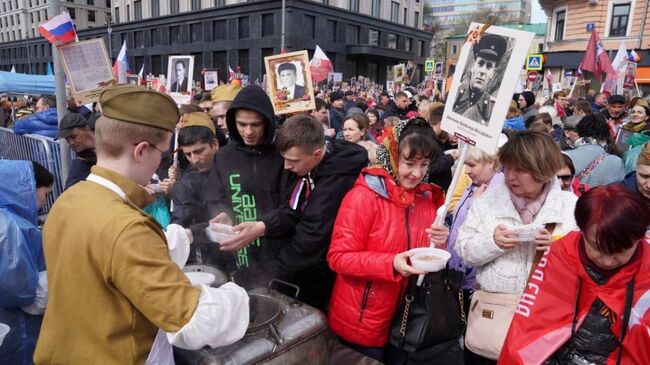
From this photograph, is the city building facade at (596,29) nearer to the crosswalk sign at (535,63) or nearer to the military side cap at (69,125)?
the crosswalk sign at (535,63)

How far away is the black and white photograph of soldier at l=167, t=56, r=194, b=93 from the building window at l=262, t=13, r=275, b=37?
2918cm

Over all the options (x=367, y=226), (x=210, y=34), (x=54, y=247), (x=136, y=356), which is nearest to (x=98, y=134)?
(x=54, y=247)

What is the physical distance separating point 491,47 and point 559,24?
4252cm

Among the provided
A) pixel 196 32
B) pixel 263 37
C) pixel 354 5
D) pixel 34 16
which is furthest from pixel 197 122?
pixel 34 16

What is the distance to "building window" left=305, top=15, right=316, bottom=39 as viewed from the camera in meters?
35.7

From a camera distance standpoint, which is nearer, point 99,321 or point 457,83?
point 99,321

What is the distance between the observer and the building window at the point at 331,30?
1489 inches

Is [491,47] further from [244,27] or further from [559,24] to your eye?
[559,24]

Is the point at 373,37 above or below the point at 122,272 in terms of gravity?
above

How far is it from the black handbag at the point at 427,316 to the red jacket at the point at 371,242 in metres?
0.09

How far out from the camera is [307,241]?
279cm

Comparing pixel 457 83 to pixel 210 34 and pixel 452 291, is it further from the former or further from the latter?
pixel 210 34

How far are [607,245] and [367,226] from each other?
117 cm

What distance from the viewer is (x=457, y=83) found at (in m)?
2.60
